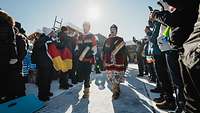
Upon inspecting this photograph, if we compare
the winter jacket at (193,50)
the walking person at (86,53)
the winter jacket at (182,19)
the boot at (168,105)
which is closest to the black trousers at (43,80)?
the walking person at (86,53)

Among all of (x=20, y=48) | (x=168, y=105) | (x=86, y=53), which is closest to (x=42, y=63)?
(x=20, y=48)

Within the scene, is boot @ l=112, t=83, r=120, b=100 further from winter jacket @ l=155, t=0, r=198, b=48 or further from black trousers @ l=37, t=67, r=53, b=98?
winter jacket @ l=155, t=0, r=198, b=48

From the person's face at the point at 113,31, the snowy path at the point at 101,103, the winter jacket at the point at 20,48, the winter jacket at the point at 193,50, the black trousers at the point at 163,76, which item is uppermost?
the person's face at the point at 113,31

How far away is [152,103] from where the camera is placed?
5508 millimetres

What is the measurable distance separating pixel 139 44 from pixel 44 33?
247 inches

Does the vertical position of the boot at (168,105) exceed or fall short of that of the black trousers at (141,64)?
it falls short

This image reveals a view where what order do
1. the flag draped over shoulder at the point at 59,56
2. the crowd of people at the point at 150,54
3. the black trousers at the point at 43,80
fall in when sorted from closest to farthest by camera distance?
the crowd of people at the point at 150,54 < the black trousers at the point at 43,80 < the flag draped over shoulder at the point at 59,56

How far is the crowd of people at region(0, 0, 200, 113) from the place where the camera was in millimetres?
2100

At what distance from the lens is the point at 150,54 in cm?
613

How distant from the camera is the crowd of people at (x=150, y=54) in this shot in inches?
82.7

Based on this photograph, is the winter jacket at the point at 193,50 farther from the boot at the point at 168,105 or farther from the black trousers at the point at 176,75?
the boot at the point at 168,105

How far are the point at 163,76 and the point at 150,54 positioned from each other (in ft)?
3.79

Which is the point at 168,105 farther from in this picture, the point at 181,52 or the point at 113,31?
the point at 113,31

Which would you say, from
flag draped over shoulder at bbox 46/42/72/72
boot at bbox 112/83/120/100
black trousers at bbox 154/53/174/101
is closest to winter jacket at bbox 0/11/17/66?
flag draped over shoulder at bbox 46/42/72/72
